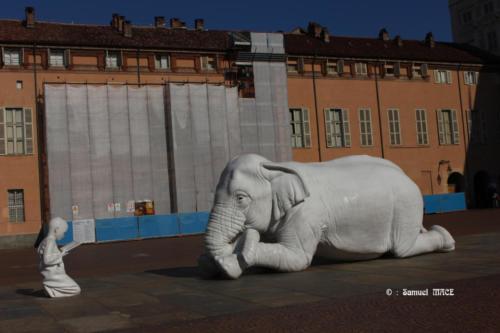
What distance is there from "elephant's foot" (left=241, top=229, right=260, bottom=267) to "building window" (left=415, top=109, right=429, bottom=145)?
40.1m

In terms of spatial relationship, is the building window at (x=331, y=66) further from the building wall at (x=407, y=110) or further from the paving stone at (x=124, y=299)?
the paving stone at (x=124, y=299)

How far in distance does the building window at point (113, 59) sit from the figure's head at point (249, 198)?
99.4ft

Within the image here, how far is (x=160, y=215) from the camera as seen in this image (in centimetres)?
3294

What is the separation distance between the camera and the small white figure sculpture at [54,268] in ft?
25.4

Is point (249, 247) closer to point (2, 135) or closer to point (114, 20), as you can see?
point (2, 135)

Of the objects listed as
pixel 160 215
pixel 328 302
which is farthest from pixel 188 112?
pixel 328 302

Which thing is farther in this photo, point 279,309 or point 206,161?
point 206,161

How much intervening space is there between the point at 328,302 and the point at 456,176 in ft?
145

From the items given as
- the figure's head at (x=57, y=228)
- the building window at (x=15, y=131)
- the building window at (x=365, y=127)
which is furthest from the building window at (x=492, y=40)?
the figure's head at (x=57, y=228)

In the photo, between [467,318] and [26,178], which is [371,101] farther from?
[467,318]

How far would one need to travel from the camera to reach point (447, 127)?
48031 millimetres

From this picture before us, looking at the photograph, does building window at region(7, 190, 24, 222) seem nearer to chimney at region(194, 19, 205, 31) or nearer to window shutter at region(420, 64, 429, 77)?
chimney at region(194, 19, 205, 31)

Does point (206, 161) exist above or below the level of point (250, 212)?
above

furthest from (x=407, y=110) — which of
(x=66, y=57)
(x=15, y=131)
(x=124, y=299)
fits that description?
(x=124, y=299)
